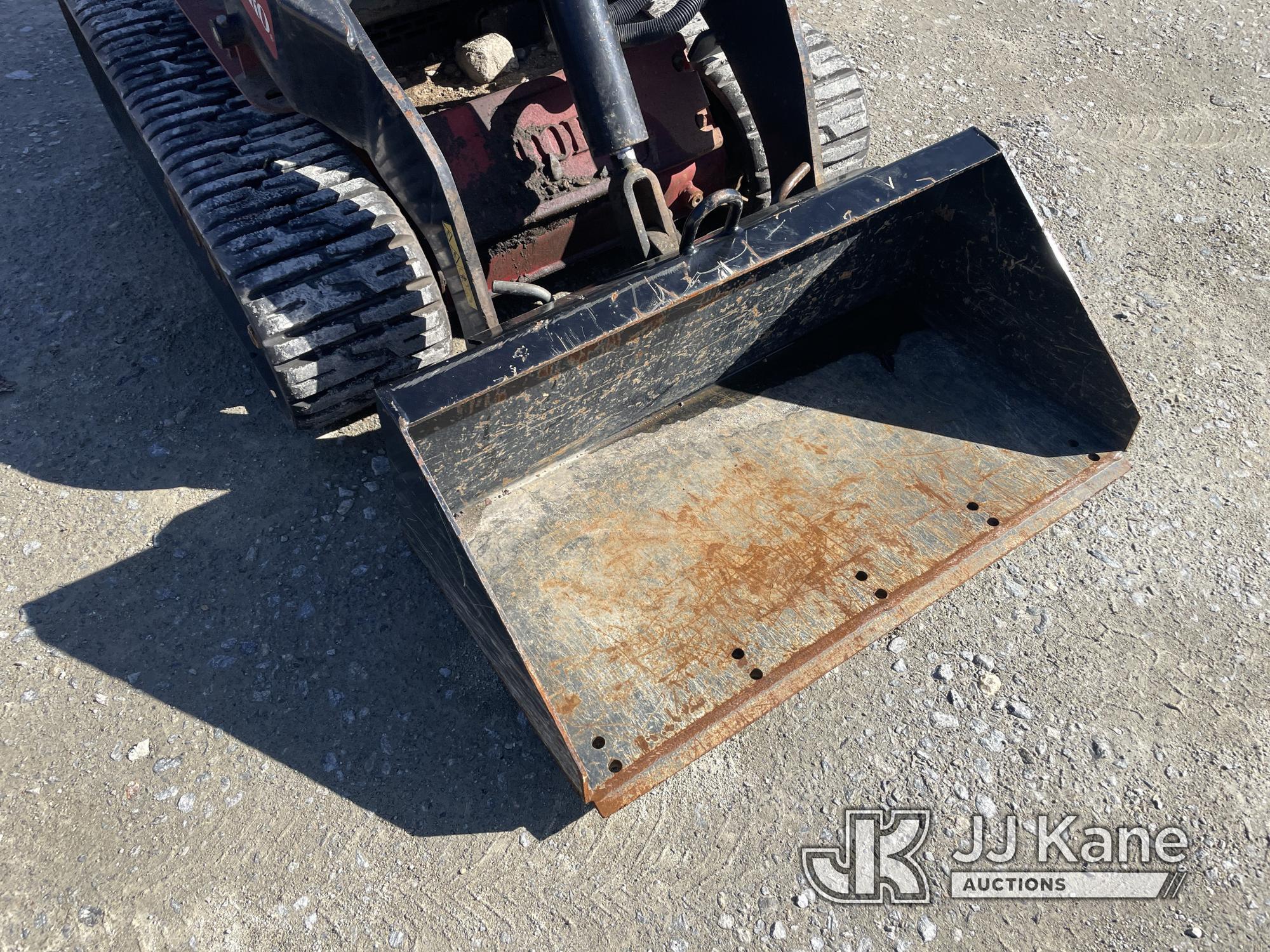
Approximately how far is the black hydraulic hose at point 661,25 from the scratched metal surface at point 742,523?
106 cm

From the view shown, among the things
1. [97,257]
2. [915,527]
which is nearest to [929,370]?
[915,527]

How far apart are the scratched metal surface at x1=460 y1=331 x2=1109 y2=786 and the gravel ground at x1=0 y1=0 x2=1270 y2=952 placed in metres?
0.27

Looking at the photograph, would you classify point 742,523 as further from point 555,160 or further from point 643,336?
point 555,160

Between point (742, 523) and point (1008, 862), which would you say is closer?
point (1008, 862)

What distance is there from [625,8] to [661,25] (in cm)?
11

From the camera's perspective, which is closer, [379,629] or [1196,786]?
[1196,786]

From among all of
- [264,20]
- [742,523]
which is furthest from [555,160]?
[742,523]

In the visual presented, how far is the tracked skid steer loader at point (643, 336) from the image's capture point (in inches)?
89.6

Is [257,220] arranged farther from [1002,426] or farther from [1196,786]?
[1196,786]

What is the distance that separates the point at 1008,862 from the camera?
219cm

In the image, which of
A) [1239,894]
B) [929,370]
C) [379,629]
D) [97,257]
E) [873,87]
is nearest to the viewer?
[1239,894]

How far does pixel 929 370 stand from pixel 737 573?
39.2 inches

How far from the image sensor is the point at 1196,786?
7.52 feet

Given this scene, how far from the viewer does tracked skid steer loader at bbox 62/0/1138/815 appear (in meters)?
2.28
